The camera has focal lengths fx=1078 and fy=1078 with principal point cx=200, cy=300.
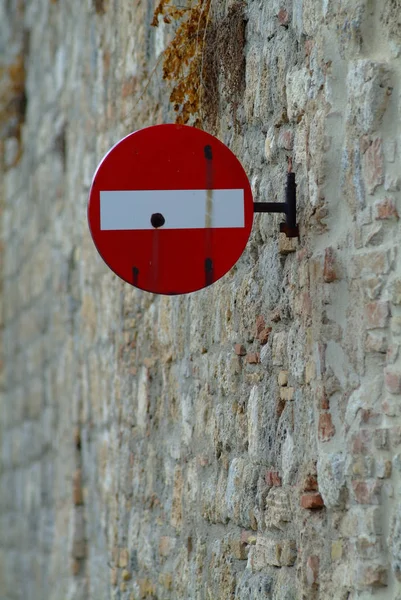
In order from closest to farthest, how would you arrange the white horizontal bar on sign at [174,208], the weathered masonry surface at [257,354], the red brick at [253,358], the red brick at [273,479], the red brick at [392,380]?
the red brick at [392,380]
the weathered masonry surface at [257,354]
the white horizontal bar on sign at [174,208]
the red brick at [273,479]
the red brick at [253,358]

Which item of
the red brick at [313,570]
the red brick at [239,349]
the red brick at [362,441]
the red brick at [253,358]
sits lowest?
the red brick at [313,570]

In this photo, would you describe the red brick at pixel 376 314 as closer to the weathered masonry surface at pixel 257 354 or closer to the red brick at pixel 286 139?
the weathered masonry surface at pixel 257 354

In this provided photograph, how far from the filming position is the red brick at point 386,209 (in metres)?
2.32

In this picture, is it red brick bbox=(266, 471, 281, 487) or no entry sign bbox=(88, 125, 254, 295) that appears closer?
no entry sign bbox=(88, 125, 254, 295)

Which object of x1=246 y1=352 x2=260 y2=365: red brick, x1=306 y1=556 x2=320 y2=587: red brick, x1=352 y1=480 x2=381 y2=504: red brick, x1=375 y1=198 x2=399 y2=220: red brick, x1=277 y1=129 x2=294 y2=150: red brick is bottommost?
x1=306 y1=556 x2=320 y2=587: red brick

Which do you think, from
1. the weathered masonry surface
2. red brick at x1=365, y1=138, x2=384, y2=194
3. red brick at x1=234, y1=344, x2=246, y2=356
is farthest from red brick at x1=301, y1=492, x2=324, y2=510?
red brick at x1=365, y1=138, x2=384, y2=194

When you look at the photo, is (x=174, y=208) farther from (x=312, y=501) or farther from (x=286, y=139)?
(x=312, y=501)

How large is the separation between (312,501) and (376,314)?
0.53 m

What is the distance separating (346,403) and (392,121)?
2.10 ft

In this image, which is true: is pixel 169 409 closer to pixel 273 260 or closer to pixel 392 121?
pixel 273 260

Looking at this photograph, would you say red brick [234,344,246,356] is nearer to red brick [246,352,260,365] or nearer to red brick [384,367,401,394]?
red brick [246,352,260,365]

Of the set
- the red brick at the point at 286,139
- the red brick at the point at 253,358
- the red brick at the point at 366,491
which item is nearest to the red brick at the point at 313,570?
the red brick at the point at 366,491

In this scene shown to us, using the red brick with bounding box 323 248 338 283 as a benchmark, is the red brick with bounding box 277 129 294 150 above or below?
above

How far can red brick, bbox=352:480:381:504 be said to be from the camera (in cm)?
232
